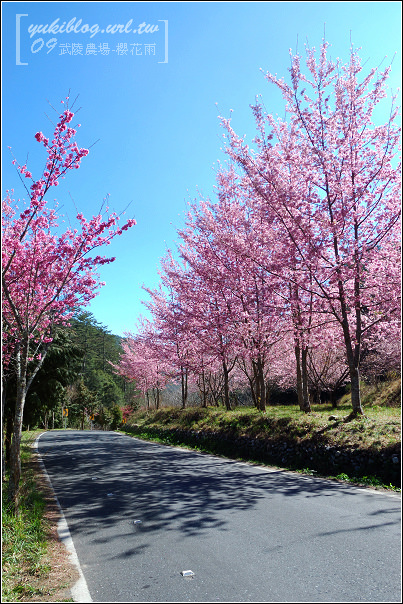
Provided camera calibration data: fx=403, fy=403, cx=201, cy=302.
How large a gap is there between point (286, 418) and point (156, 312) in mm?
10738

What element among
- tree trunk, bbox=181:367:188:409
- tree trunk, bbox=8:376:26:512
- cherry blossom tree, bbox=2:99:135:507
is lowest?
tree trunk, bbox=181:367:188:409

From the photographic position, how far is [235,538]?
14.9 feet

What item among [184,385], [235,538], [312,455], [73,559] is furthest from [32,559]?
[184,385]

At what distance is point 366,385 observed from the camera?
9.98m

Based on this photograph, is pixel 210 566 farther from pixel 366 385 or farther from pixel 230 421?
pixel 230 421

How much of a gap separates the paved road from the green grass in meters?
0.44

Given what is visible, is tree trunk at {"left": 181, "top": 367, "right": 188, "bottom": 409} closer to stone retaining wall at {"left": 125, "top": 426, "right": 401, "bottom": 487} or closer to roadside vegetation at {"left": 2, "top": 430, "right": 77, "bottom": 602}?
stone retaining wall at {"left": 125, "top": 426, "right": 401, "bottom": 487}

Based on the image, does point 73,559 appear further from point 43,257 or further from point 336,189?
point 336,189

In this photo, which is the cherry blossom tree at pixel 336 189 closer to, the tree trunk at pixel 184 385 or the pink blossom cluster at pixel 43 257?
the pink blossom cluster at pixel 43 257

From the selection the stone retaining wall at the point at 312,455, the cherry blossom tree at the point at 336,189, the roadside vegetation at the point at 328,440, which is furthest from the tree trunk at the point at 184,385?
the cherry blossom tree at the point at 336,189

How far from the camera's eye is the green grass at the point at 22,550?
3.49 metres

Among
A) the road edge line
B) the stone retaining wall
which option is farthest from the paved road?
the stone retaining wall

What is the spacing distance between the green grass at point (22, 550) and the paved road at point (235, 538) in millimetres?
444

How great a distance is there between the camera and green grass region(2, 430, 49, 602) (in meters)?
3.49
